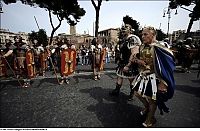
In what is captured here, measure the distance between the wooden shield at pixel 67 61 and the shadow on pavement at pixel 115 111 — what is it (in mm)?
1865

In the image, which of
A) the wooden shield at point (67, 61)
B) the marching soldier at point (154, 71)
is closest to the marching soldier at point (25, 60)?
the wooden shield at point (67, 61)

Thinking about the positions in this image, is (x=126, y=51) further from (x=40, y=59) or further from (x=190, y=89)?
(x=40, y=59)

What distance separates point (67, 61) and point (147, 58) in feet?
13.4

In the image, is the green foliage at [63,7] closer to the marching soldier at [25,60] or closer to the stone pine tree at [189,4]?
the stone pine tree at [189,4]

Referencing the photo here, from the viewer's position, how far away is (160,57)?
317cm

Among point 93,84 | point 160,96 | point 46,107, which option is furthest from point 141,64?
point 93,84

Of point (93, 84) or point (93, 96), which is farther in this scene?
point (93, 84)

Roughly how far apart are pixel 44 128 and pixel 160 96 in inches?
83.9

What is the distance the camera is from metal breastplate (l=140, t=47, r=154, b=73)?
3285mm

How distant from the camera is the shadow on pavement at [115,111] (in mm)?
3673

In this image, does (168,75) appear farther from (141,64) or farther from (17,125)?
(17,125)

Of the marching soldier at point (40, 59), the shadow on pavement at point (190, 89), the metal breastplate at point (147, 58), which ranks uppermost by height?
the metal breastplate at point (147, 58)

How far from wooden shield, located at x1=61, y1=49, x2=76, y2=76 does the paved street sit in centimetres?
82

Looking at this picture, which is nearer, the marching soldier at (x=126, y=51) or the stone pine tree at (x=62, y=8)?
the marching soldier at (x=126, y=51)
